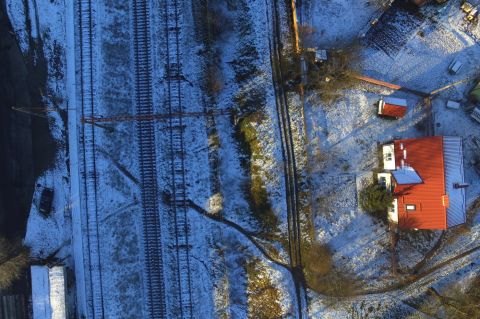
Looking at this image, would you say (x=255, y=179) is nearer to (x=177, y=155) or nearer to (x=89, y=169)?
(x=177, y=155)

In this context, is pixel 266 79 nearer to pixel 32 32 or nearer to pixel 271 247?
pixel 271 247

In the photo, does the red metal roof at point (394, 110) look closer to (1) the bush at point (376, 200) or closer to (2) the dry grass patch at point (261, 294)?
(1) the bush at point (376, 200)

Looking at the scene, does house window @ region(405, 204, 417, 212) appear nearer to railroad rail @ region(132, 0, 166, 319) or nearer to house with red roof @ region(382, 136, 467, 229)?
house with red roof @ region(382, 136, 467, 229)

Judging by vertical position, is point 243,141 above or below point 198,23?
below

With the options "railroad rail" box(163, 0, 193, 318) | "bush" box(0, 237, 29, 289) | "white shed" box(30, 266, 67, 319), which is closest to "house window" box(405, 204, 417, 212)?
"railroad rail" box(163, 0, 193, 318)

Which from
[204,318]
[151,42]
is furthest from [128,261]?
[151,42]
